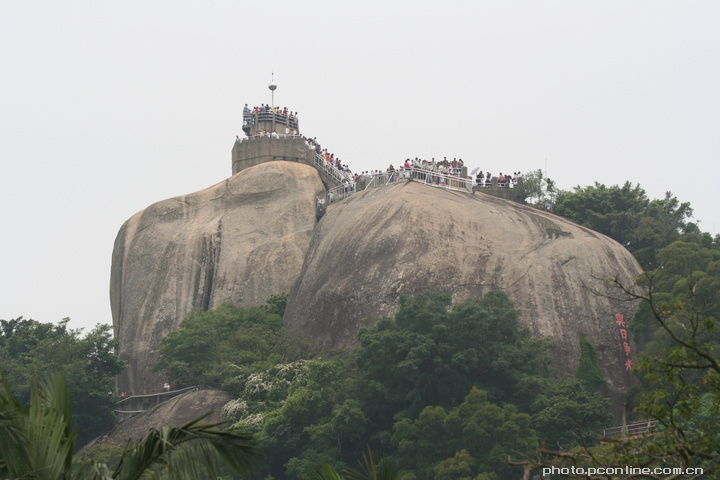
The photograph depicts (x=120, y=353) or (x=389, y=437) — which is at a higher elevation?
(x=120, y=353)

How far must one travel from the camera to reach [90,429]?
3541 cm

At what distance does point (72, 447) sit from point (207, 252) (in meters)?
36.5

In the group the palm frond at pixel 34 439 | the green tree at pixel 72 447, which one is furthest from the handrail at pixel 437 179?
the palm frond at pixel 34 439

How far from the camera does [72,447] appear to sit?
7.57m

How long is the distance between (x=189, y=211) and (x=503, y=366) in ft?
72.0

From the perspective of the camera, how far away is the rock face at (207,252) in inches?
1655

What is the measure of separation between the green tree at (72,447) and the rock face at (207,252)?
108 ft

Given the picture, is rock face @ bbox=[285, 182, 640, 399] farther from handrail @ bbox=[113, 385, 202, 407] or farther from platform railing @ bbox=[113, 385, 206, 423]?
platform railing @ bbox=[113, 385, 206, 423]

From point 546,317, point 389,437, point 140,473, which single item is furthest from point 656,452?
point 546,317

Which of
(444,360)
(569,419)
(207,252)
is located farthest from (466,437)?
(207,252)

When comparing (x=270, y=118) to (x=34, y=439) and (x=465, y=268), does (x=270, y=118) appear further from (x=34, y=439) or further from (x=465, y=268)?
(x=34, y=439)

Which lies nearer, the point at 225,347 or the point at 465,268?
the point at 465,268

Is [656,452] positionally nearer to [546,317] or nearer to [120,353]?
[546,317]

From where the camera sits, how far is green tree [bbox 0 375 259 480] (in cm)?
729
